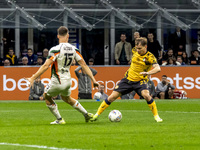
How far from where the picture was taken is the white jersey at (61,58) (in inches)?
476

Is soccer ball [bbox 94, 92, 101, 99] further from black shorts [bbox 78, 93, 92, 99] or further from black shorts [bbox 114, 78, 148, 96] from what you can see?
black shorts [bbox 114, 78, 148, 96]

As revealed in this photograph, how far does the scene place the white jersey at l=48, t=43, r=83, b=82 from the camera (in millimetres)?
12086

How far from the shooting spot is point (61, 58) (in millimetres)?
12109

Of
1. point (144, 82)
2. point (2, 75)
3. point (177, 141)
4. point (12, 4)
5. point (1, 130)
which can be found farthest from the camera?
point (12, 4)

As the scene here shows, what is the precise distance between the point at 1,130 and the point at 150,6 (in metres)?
20.3

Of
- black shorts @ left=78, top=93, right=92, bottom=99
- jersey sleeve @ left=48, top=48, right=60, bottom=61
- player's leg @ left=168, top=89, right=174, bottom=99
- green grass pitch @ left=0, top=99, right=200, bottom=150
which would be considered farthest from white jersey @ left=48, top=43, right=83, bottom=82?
player's leg @ left=168, top=89, right=174, bottom=99

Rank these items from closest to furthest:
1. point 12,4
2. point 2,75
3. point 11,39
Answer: point 2,75, point 12,4, point 11,39

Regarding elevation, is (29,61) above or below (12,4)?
below

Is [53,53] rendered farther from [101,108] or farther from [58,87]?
[101,108]

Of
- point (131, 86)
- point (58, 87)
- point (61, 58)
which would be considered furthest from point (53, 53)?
point (131, 86)

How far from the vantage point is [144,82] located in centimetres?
1323

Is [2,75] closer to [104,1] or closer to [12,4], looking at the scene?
[12,4]

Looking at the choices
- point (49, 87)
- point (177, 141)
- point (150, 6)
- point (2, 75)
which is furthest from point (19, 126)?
point (150, 6)

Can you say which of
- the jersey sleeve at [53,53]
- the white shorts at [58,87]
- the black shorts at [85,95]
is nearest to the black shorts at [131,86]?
the white shorts at [58,87]
